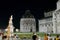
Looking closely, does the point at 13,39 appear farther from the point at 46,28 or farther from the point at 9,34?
the point at 46,28

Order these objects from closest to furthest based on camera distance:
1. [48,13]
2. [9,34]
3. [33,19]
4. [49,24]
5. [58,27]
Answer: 1. [9,34]
2. [58,27]
3. [49,24]
4. [33,19]
5. [48,13]

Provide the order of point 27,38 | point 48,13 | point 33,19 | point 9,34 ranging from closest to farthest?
point 9,34
point 27,38
point 33,19
point 48,13

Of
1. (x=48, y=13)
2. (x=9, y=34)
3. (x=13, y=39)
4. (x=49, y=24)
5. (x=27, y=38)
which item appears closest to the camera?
(x=9, y=34)

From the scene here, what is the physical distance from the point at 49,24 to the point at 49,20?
2.79 metres

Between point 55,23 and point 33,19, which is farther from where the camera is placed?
point 33,19

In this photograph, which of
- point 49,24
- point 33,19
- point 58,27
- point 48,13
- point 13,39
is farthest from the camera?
point 48,13

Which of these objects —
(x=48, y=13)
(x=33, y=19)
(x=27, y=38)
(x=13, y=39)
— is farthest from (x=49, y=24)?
(x=13, y=39)

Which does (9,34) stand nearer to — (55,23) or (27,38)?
(27,38)

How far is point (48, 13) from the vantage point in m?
132

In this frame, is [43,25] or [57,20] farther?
[43,25]

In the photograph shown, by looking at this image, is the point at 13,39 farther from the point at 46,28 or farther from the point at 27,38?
the point at 46,28

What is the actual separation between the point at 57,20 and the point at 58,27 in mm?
3524

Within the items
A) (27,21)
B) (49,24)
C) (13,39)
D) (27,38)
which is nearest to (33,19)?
(27,21)

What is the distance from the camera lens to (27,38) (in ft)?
147
